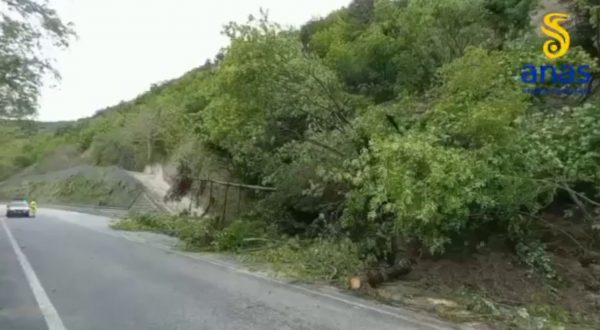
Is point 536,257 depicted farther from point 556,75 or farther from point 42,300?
point 42,300

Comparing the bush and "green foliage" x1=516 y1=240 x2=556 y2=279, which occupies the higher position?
"green foliage" x1=516 y1=240 x2=556 y2=279

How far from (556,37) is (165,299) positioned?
43.2ft

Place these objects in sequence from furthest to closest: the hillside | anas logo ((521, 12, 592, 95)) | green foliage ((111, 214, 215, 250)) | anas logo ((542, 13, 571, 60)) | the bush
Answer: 1. green foliage ((111, 214, 215, 250))
2. the bush
3. anas logo ((542, 13, 571, 60))
4. anas logo ((521, 12, 592, 95))
5. the hillside

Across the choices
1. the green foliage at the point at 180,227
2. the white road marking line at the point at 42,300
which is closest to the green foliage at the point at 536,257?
the white road marking line at the point at 42,300

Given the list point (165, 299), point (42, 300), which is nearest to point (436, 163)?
point (165, 299)

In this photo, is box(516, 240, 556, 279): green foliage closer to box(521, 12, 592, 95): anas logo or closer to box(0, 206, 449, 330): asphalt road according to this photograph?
box(0, 206, 449, 330): asphalt road

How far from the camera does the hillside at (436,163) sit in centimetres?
994

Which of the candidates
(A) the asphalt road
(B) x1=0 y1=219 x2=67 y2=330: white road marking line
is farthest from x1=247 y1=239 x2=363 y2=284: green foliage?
(B) x1=0 y1=219 x2=67 y2=330: white road marking line

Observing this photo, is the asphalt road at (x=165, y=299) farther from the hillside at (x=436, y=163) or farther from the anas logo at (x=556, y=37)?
the anas logo at (x=556, y=37)

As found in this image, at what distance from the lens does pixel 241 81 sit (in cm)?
1506

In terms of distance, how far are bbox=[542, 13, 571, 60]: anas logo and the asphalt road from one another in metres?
8.33

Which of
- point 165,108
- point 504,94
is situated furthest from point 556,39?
point 165,108

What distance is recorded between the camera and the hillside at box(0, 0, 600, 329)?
32.6ft

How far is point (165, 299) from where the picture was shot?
9312 millimetres
